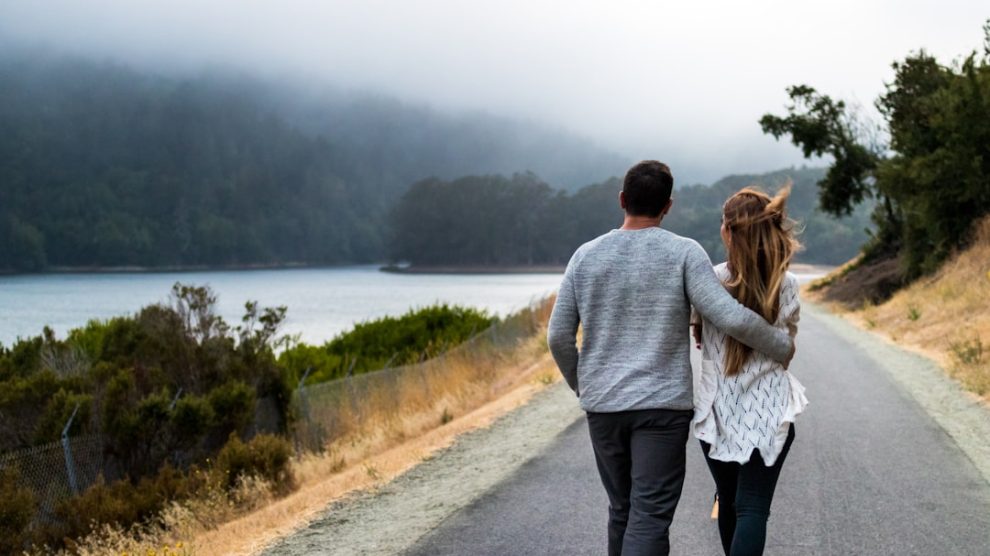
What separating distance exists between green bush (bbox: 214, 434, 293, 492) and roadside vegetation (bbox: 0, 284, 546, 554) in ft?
0.05

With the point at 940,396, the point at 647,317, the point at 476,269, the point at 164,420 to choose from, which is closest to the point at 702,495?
the point at 647,317

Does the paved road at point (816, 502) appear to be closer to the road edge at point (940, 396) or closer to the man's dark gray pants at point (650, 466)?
the road edge at point (940, 396)

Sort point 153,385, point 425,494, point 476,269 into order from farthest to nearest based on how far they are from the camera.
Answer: point 476,269 → point 153,385 → point 425,494

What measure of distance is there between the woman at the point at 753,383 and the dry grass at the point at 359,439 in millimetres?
2817

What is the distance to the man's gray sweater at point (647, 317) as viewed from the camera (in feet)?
12.9

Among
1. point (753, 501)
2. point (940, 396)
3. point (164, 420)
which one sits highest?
point (753, 501)

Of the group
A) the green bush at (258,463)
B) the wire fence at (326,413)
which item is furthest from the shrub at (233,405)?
the green bush at (258,463)

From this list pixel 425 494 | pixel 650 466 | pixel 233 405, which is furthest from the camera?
pixel 233 405

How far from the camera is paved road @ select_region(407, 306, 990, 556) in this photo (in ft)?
19.8

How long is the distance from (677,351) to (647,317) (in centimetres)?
18

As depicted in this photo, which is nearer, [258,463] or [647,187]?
[647,187]

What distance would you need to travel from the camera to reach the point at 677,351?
4.01 metres

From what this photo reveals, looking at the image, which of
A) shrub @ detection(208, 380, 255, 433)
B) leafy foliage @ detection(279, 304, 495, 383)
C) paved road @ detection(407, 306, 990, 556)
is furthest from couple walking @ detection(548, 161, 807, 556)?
leafy foliage @ detection(279, 304, 495, 383)

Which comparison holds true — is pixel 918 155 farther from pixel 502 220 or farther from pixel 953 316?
pixel 502 220
